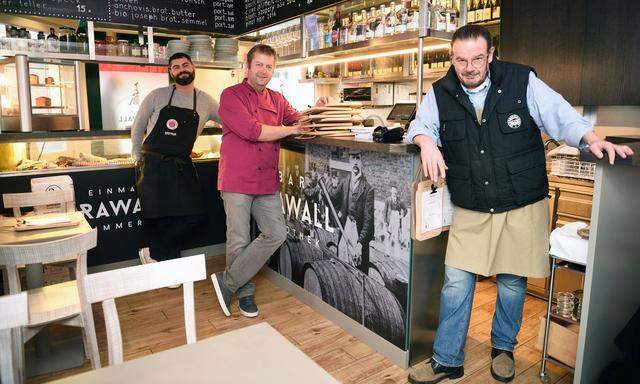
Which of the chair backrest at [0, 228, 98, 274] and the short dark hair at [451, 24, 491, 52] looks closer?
the chair backrest at [0, 228, 98, 274]

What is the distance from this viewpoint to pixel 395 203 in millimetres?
2773

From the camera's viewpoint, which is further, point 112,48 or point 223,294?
point 112,48

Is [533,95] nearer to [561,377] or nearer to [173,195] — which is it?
[561,377]

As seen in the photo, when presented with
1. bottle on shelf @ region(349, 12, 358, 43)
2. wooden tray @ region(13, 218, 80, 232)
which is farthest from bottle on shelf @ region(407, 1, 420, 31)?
wooden tray @ region(13, 218, 80, 232)

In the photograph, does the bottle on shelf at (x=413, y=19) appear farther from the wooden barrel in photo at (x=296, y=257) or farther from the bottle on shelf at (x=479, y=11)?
the bottle on shelf at (x=479, y=11)

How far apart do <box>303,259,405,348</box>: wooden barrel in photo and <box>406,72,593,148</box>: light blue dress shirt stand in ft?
3.22

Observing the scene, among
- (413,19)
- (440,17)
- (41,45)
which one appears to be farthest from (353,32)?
(41,45)

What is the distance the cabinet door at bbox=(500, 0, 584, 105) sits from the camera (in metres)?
3.89

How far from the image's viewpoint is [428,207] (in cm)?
261

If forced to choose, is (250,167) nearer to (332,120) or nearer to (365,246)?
(332,120)

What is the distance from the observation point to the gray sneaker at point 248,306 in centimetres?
354

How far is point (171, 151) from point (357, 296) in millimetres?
2020

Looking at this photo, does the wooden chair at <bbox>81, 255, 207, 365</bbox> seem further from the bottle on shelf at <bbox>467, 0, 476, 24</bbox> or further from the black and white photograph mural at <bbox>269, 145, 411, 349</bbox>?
the bottle on shelf at <bbox>467, 0, 476, 24</bbox>

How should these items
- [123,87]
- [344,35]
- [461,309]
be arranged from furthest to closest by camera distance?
[123,87], [344,35], [461,309]
